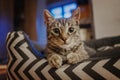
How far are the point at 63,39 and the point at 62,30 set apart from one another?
0.05 metres

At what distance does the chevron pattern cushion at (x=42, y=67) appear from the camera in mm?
692

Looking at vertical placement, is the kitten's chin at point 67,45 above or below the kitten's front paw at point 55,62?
above

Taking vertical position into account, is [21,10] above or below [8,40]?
above

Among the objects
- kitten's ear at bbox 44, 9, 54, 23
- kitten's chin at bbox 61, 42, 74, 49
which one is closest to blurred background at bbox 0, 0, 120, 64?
kitten's ear at bbox 44, 9, 54, 23

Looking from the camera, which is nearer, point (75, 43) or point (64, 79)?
point (64, 79)

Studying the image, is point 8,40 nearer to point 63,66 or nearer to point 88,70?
point 63,66

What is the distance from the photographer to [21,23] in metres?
3.10

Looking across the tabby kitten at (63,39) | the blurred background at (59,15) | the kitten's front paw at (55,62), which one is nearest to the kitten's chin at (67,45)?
the tabby kitten at (63,39)

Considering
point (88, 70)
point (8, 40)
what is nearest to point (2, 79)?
point (8, 40)

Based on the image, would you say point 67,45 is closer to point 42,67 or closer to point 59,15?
point 42,67

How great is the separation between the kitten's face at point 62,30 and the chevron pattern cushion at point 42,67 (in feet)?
0.38

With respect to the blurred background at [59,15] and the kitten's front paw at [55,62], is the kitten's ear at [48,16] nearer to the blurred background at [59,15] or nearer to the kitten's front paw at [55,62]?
the kitten's front paw at [55,62]

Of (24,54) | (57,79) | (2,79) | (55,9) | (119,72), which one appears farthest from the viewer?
(55,9)

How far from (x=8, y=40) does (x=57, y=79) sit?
348 mm
